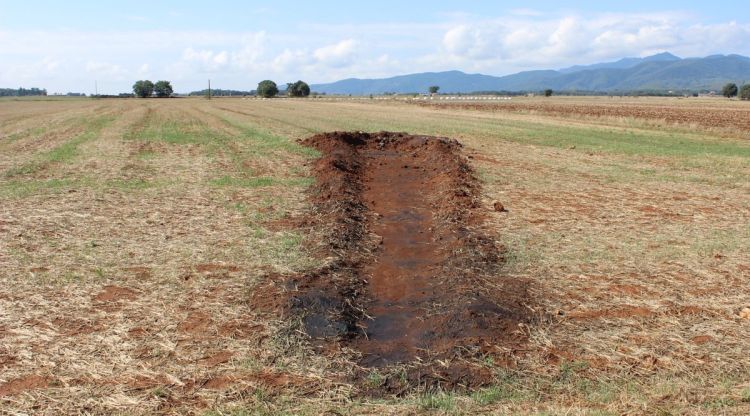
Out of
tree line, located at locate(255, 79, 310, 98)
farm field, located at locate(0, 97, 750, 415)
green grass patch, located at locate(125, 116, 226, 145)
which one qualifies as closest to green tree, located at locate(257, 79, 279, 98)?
tree line, located at locate(255, 79, 310, 98)

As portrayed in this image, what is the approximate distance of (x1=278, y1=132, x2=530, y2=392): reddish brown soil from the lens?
563 centimetres

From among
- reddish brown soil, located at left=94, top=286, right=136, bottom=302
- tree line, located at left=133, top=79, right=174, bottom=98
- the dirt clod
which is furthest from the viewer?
tree line, located at left=133, top=79, right=174, bottom=98

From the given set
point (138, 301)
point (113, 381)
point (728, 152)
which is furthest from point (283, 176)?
point (728, 152)

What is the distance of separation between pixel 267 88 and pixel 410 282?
483 feet

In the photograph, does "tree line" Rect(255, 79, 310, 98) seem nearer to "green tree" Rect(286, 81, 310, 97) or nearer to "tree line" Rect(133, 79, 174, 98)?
"green tree" Rect(286, 81, 310, 97)

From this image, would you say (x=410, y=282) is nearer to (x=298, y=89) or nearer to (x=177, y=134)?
(x=177, y=134)

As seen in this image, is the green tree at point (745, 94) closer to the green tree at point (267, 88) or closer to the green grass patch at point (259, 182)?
the green tree at point (267, 88)

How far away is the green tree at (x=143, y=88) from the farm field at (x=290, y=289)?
5279 inches

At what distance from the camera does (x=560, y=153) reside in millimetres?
21609

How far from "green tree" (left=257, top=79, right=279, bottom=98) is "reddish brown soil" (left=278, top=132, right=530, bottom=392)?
140 m

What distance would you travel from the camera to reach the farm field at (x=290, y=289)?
180 inches

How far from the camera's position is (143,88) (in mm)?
143750

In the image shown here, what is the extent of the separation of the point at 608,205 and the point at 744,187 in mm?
5094

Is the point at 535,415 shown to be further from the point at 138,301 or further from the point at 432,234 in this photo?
the point at 432,234
